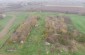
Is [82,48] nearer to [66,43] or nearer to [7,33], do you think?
[66,43]

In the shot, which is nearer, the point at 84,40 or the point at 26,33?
the point at 84,40

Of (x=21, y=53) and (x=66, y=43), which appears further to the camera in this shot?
(x=66, y=43)

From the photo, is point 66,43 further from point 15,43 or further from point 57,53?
point 15,43

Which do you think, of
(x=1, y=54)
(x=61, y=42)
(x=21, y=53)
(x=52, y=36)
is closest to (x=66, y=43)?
(x=61, y=42)

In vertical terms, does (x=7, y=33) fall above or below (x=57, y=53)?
below

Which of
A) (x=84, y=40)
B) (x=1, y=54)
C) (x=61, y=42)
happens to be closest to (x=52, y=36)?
(x=61, y=42)

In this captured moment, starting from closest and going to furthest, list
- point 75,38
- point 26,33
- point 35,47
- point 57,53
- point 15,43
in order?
1. point 57,53
2. point 35,47
3. point 15,43
4. point 75,38
5. point 26,33

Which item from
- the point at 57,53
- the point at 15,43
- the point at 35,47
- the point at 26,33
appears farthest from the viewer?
the point at 26,33

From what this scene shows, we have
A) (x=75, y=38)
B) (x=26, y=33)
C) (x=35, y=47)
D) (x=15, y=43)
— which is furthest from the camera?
(x=26, y=33)
